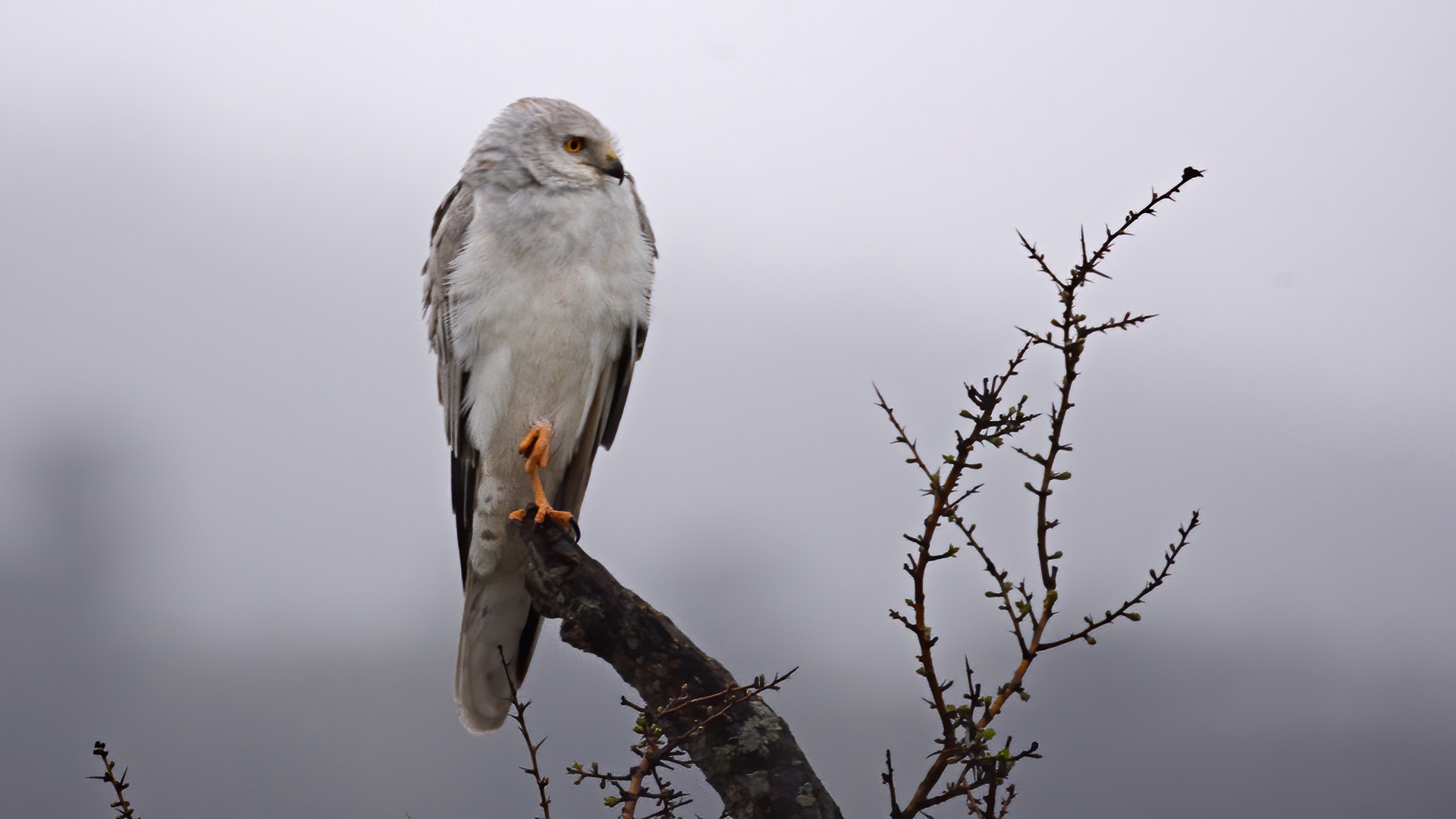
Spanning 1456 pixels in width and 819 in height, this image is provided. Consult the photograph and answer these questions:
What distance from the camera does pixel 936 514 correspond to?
4.03ft

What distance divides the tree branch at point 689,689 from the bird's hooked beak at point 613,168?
750mm

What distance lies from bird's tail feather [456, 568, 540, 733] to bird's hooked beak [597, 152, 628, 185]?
895mm

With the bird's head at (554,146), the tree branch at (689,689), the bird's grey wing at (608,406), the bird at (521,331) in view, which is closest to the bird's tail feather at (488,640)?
the bird at (521,331)

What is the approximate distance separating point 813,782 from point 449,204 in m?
1.42

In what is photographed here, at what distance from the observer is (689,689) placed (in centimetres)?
159

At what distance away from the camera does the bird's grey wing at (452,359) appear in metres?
2.16

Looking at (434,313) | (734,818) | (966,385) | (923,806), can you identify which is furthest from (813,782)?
(434,313)

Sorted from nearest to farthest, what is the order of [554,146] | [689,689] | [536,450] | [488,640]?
1. [689,689]
2. [554,146]
3. [536,450]
4. [488,640]

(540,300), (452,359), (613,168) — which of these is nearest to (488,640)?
(452,359)

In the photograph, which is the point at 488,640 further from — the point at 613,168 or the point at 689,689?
the point at 613,168

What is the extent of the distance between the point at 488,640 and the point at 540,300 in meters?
0.80

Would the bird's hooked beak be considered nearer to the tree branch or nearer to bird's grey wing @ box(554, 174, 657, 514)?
bird's grey wing @ box(554, 174, 657, 514)

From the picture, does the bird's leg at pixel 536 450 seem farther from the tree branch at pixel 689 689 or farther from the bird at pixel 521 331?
the tree branch at pixel 689 689

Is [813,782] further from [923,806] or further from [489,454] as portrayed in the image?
[489,454]
